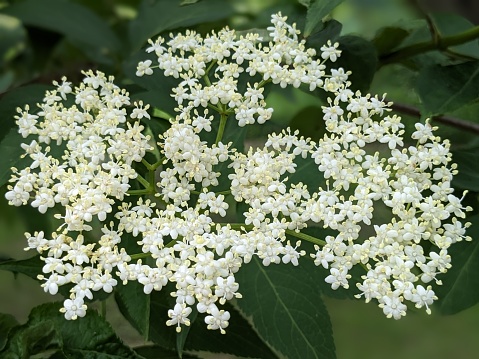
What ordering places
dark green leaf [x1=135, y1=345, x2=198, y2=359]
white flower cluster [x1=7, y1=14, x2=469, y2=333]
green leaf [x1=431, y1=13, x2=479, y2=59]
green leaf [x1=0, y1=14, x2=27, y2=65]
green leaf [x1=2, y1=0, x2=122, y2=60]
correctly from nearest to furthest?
white flower cluster [x1=7, y1=14, x2=469, y2=333] → dark green leaf [x1=135, y1=345, x2=198, y2=359] → green leaf [x1=431, y1=13, x2=479, y2=59] → green leaf [x1=2, y1=0, x2=122, y2=60] → green leaf [x1=0, y1=14, x2=27, y2=65]

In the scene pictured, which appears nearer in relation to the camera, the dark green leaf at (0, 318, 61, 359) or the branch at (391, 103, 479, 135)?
the dark green leaf at (0, 318, 61, 359)

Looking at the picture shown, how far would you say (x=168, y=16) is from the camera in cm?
79

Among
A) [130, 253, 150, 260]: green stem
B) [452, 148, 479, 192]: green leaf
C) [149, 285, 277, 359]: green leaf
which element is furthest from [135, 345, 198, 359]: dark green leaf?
[452, 148, 479, 192]: green leaf

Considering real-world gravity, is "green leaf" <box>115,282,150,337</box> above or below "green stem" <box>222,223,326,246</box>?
below

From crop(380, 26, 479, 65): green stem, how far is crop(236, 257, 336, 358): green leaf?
0.26 m

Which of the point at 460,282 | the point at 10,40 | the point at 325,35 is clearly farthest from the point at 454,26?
the point at 10,40

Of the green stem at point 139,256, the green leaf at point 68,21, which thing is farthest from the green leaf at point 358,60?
the green leaf at point 68,21

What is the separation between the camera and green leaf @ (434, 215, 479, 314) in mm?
524

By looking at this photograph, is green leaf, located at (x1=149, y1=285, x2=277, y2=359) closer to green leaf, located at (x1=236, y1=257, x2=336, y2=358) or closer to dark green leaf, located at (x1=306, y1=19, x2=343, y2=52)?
green leaf, located at (x1=236, y1=257, x2=336, y2=358)

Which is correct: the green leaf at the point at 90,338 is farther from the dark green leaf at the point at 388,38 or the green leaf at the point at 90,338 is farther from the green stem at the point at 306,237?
the dark green leaf at the point at 388,38

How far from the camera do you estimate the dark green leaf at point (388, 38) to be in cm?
65

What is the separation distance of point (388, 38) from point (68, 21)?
1.42ft

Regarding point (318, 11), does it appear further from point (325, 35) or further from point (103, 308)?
point (103, 308)

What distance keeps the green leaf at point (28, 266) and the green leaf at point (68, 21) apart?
1.61 feet
